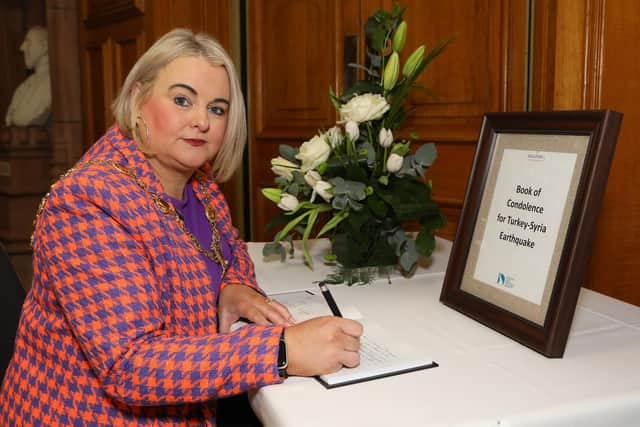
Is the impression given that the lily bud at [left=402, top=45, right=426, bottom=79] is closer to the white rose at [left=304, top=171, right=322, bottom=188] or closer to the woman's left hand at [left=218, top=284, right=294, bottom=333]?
the white rose at [left=304, top=171, right=322, bottom=188]

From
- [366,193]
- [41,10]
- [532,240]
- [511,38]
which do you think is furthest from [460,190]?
[41,10]

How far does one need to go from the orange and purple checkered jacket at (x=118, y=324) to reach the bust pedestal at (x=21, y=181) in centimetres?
324

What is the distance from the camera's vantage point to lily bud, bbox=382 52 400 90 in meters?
1.45

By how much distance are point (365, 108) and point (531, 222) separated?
18.8 inches

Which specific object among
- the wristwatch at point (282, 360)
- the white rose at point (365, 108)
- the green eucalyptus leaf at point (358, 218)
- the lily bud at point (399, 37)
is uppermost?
the lily bud at point (399, 37)

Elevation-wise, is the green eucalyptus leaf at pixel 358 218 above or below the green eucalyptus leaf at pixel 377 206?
below

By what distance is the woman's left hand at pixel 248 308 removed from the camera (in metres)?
1.18

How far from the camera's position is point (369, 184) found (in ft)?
4.49

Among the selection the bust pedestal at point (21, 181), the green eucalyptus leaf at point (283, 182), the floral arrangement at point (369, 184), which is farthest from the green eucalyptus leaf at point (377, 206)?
the bust pedestal at point (21, 181)

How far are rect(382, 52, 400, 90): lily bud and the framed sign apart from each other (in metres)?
0.33

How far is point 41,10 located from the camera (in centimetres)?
425

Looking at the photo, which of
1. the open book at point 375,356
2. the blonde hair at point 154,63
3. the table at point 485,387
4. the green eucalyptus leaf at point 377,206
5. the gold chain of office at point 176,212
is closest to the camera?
the table at point 485,387

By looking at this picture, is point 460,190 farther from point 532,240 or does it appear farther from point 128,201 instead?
point 128,201

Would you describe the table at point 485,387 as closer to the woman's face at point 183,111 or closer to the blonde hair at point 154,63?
the woman's face at point 183,111
